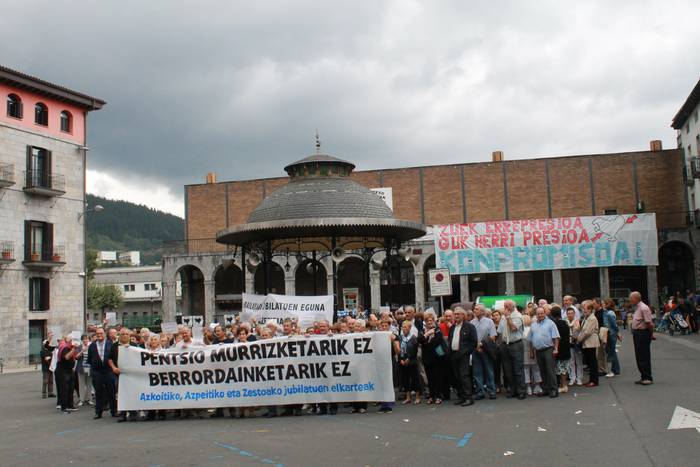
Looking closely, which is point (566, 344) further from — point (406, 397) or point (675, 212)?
point (675, 212)

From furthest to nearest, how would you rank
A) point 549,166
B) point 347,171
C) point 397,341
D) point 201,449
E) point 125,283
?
point 125,283 → point 549,166 → point 347,171 → point 397,341 → point 201,449

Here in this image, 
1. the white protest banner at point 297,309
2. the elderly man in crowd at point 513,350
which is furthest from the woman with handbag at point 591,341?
the white protest banner at point 297,309

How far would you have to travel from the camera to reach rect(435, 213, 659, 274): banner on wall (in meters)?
45.8

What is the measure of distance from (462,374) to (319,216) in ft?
24.0

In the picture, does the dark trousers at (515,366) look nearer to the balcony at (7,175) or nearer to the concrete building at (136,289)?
the balcony at (7,175)

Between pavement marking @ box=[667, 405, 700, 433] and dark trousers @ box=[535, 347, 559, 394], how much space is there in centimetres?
269

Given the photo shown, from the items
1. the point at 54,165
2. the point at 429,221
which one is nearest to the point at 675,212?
the point at 429,221

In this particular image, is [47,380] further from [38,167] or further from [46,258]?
[38,167]

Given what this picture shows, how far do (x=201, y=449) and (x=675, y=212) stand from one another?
50696 millimetres

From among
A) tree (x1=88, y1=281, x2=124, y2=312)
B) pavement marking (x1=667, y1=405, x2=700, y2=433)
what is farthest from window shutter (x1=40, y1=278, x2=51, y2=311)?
tree (x1=88, y1=281, x2=124, y2=312)

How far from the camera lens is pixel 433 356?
1388cm

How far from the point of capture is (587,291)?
53.8m

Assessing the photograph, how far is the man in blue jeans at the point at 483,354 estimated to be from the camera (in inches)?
558

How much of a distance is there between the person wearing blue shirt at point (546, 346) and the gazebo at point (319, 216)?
6379mm
